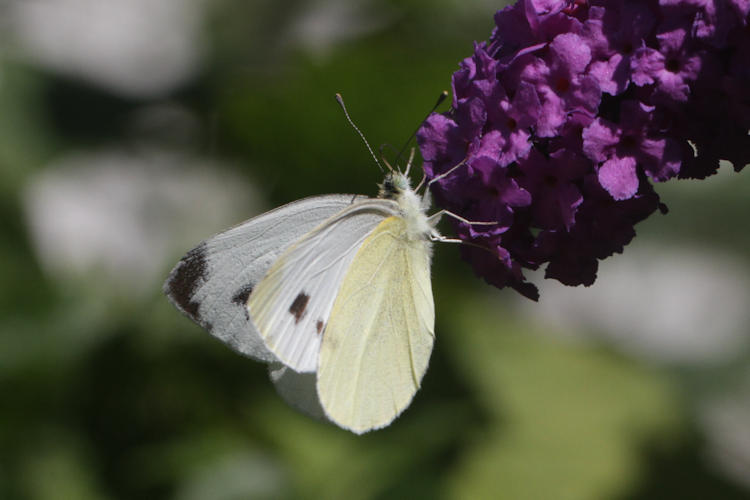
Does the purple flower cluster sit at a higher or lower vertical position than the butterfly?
higher

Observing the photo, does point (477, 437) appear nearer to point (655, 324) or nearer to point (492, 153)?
point (655, 324)

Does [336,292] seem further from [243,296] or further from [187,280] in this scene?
[187,280]

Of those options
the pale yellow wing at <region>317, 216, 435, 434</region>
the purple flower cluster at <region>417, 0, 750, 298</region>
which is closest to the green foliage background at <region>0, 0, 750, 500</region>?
the pale yellow wing at <region>317, 216, 435, 434</region>

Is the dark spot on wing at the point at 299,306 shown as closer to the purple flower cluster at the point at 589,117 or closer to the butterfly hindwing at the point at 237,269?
the butterfly hindwing at the point at 237,269

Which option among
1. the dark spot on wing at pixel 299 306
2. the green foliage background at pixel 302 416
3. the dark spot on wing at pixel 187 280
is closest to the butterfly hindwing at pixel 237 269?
the dark spot on wing at pixel 187 280

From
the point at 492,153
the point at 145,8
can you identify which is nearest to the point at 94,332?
the point at 492,153

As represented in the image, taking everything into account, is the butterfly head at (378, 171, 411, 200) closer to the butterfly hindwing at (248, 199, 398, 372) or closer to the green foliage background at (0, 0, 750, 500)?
the butterfly hindwing at (248, 199, 398, 372)

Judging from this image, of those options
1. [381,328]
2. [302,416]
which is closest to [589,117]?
[381,328]
